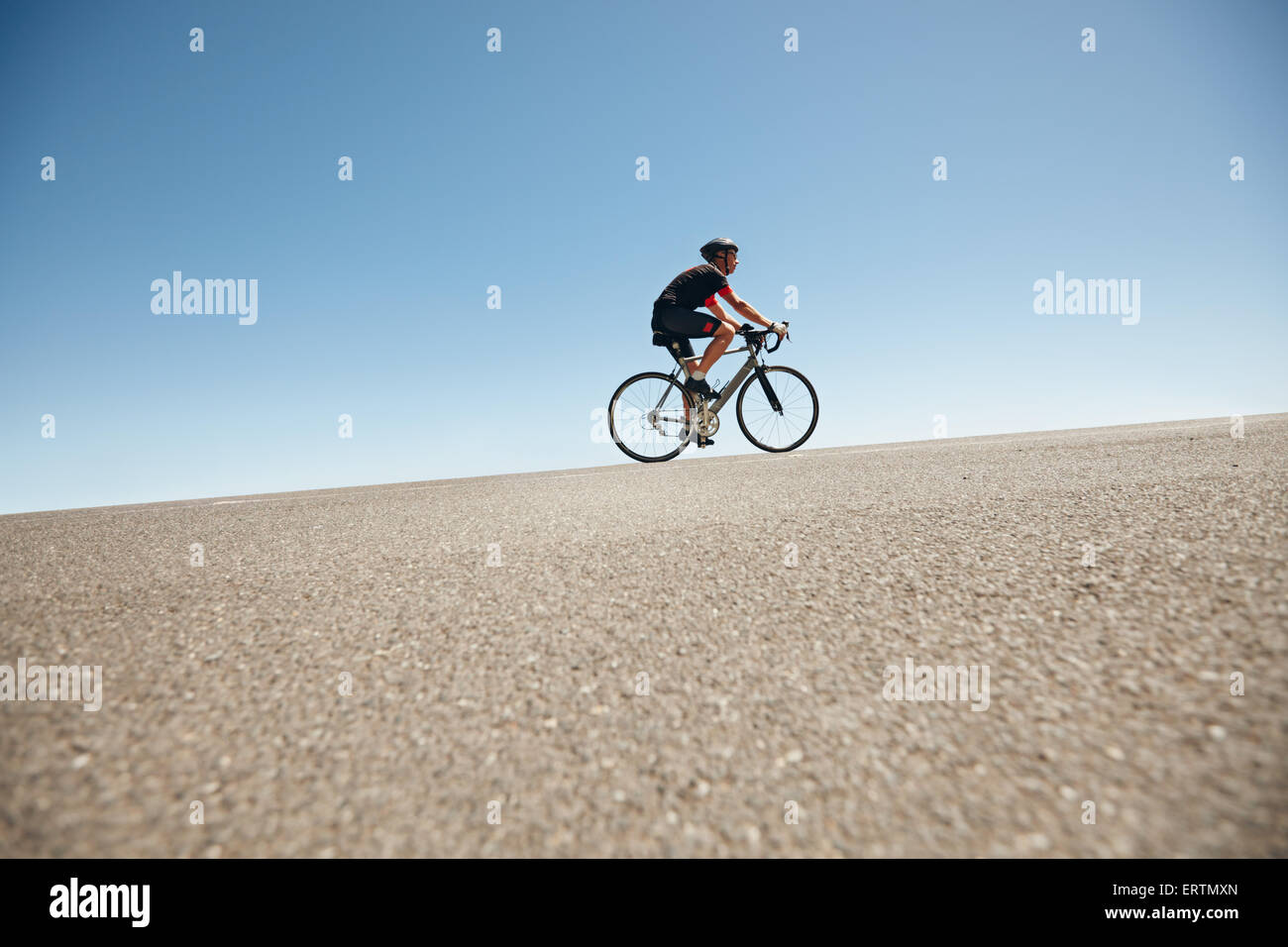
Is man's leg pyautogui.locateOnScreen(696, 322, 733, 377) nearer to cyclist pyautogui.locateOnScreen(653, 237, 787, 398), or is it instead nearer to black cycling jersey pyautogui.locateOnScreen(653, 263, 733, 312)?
cyclist pyautogui.locateOnScreen(653, 237, 787, 398)

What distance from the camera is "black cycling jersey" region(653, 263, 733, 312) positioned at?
741 cm

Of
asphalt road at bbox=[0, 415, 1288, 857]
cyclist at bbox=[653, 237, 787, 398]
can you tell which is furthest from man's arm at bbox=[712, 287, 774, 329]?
asphalt road at bbox=[0, 415, 1288, 857]

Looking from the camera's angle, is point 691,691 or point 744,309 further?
point 744,309

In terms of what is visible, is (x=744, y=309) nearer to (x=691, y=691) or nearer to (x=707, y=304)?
(x=707, y=304)

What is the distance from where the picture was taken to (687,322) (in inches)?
296

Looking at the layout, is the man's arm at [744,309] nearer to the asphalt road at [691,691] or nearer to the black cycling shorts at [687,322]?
the black cycling shorts at [687,322]

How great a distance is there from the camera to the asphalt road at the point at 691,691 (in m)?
1.19

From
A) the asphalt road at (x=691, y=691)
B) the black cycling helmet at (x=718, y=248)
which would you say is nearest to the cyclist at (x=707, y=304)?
the black cycling helmet at (x=718, y=248)

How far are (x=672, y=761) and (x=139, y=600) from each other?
2594 mm

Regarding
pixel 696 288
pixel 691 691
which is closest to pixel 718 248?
pixel 696 288

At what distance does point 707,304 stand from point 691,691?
21.6ft

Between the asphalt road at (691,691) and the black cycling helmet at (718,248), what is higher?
the black cycling helmet at (718,248)
